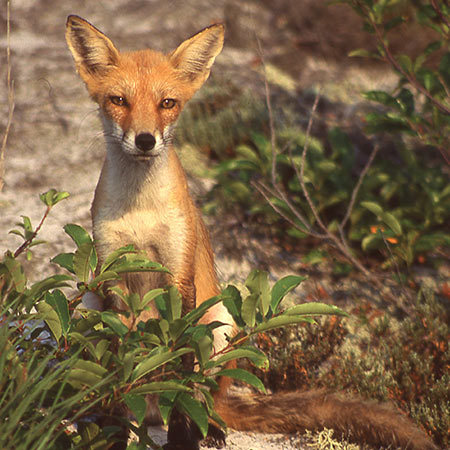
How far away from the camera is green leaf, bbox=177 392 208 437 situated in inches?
106

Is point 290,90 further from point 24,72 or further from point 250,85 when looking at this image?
point 24,72

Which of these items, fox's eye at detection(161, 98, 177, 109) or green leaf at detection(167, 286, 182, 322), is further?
fox's eye at detection(161, 98, 177, 109)

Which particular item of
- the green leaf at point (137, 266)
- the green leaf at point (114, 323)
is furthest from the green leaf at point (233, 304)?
the green leaf at point (114, 323)

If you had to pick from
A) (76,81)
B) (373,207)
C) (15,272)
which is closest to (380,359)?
(373,207)

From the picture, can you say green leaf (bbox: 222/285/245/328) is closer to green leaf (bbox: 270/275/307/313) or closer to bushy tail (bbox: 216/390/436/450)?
green leaf (bbox: 270/275/307/313)

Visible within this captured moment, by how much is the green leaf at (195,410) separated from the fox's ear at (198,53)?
181 cm

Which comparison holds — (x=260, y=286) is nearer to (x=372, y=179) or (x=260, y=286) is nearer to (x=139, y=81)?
(x=139, y=81)

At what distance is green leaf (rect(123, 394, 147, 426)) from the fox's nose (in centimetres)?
119

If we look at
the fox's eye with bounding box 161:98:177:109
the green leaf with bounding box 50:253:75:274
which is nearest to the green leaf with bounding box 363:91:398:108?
the fox's eye with bounding box 161:98:177:109

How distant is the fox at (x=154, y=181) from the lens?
3.35 meters

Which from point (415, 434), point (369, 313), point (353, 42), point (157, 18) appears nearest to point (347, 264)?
point (369, 313)

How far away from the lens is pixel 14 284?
125 inches

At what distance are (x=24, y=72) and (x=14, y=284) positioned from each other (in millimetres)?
5415

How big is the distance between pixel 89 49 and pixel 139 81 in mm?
398
